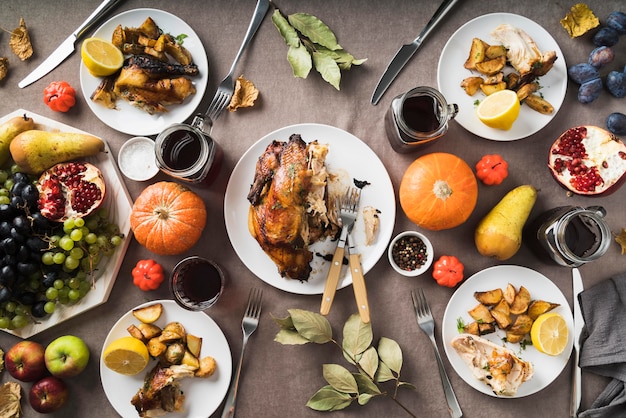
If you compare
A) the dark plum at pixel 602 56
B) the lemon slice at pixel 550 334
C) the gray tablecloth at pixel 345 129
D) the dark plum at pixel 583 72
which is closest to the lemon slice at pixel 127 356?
the gray tablecloth at pixel 345 129

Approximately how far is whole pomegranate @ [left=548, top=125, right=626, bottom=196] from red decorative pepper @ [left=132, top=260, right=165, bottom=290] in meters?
1.81

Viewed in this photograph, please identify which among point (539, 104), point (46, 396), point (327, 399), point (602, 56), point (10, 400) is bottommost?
point (10, 400)

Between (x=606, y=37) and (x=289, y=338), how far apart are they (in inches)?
76.1

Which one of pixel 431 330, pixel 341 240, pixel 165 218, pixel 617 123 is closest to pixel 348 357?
pixel 431 330

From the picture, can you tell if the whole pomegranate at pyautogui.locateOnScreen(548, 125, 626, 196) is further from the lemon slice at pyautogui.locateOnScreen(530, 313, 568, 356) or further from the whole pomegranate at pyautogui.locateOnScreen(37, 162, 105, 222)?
the whole pomegranate at pyautogui.locateOnScreen(37, 162, 105, 222)

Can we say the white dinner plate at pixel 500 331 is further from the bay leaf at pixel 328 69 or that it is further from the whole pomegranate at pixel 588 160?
the bay leaf at pixel 328 69

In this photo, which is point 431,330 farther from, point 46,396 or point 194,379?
point 46,396

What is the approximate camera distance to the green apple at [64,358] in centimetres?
199

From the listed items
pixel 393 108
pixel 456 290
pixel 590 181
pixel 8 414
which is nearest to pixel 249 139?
pixel 393 108

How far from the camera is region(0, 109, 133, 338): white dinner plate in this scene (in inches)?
80.5

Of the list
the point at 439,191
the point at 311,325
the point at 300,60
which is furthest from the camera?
the point at 300,60

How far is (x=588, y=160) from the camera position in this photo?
2.01 meters

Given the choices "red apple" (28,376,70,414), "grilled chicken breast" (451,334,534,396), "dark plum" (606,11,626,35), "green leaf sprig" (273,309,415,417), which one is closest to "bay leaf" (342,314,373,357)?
"green leaf sprig" (273,309,415,417)

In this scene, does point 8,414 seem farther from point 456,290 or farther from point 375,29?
point 375,29
